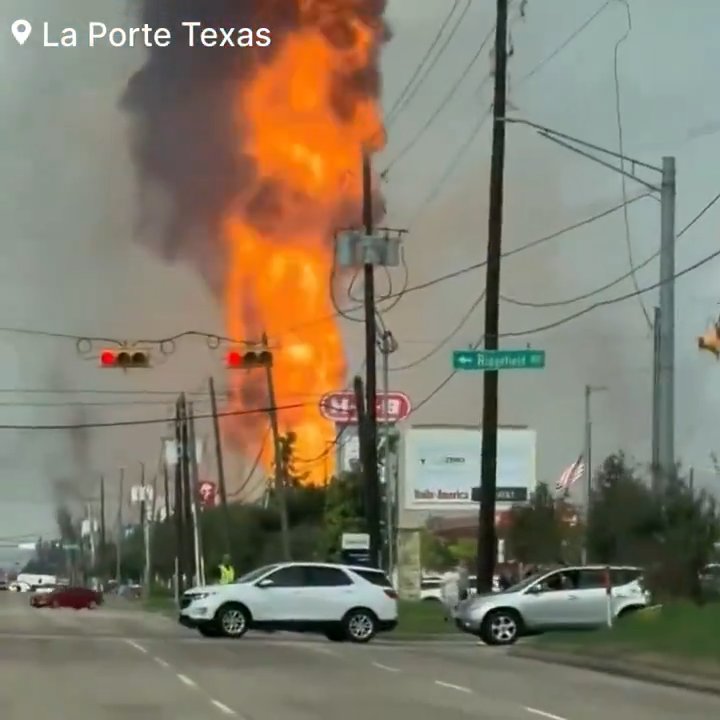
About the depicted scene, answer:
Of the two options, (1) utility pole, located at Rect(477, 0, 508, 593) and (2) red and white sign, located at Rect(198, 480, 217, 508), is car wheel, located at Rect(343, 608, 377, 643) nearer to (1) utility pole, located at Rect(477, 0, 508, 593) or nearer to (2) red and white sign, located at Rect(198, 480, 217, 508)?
(1) utility pole, located at Rect(477, 0, 508, 593)

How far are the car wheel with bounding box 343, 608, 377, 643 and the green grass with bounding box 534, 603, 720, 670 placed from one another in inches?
202

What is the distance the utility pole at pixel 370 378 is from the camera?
51.0m

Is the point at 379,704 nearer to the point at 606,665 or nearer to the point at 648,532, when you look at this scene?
the point at 606,665

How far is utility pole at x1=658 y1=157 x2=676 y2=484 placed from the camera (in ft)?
123

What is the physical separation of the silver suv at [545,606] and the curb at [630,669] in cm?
261

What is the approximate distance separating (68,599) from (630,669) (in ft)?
251

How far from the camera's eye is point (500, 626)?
38.2 m

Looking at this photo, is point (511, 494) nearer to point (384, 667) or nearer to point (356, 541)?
point (356, 541)

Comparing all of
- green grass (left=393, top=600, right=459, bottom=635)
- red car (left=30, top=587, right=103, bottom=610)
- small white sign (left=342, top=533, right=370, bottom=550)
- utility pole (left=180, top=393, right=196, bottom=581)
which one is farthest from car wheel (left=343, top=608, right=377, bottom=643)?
red car (left=30, top=587, right=103, bottom=610)

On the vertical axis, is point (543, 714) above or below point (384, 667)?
above

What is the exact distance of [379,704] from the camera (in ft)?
70.9

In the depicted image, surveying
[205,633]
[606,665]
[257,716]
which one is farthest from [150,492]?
[257,716]

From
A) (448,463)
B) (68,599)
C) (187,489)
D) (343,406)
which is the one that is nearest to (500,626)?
(343,406)

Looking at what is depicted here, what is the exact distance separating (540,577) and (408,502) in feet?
206
